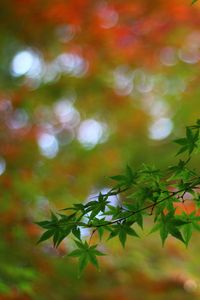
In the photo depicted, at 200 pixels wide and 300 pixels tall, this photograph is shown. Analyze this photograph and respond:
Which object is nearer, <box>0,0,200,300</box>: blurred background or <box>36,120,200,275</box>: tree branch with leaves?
<box>36,120,200,275</box>: tree branch with leaves

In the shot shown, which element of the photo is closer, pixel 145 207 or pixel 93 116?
pixel 145 207

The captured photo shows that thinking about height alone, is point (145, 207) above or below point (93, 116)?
below

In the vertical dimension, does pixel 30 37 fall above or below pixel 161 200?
above

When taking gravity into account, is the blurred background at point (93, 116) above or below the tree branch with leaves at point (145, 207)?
above

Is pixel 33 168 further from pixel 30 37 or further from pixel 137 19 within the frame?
pixel 137 19

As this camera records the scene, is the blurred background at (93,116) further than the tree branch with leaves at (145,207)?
Yes

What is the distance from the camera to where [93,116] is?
342 cm

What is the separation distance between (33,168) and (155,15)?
4.42ft

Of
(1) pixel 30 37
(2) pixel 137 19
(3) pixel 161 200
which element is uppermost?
(2) pixel 137 19

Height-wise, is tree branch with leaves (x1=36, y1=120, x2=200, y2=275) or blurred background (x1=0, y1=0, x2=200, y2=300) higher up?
blurred background (x1=0, y1=0, x2=200, y2=300)

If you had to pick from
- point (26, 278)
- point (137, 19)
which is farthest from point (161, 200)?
point (137, 19)

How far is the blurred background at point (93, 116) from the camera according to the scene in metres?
2.46

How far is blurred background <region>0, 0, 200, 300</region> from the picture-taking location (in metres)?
2.46

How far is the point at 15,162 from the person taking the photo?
9.10ft
